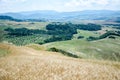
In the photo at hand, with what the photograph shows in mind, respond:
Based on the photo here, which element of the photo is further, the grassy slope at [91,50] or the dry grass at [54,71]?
the grassy slope at [91,50]

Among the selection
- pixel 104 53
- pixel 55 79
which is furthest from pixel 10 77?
pixel 104 53

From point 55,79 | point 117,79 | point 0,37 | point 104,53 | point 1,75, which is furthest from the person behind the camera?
point 0,37

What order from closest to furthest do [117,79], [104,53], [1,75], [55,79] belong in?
1. [55,79]
2. [1,75]
3. [117,79]
4. [104,53]

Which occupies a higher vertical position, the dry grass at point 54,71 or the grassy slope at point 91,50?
the dry grass at point 54,71

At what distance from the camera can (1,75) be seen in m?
9.18

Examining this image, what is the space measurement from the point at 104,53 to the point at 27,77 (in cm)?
9341

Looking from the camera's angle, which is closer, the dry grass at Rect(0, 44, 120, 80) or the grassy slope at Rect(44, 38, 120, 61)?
the dry grass at Rect(0, 44, 120, 80)

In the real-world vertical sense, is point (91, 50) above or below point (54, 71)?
below

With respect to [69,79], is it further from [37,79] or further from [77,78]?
[37,79]

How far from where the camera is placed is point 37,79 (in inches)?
Result: 344

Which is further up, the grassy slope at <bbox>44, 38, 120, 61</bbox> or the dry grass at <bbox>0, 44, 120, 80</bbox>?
the dry grass at <bbox>0, 44, 120, 80</bbox>

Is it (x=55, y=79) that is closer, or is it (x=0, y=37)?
(x=55, y=79)

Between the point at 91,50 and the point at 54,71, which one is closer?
the point at 54,71

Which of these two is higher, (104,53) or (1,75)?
(1,75)
